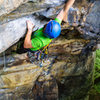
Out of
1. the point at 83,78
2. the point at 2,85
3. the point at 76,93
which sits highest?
the point at 2,85

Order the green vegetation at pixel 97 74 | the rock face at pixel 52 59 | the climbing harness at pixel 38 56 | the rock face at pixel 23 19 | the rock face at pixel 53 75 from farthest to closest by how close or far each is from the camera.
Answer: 1. the green vegetation at pixel 97 74
2. the rock face at pixel 53 75
3. the climbing harness at pixel 38 56
4. the rock face at pixel 52 59
5. the rock face at pixel 23 19

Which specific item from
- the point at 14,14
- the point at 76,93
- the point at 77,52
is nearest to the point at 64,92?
the point at 76,93

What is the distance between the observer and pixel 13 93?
5062mm

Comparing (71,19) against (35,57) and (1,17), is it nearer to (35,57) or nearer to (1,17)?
(35,57)

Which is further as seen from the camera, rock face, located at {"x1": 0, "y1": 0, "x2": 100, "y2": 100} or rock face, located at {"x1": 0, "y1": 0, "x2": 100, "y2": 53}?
rock face, located at {"x1": 0, "y1": 0, "x2": 100, "y2": 100}

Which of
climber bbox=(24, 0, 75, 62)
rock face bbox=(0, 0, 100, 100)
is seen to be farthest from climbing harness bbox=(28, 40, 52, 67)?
climber bbox=(24, 0, 75, 62)

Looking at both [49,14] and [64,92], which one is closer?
[49,14]

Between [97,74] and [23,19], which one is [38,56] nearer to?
[23,19]

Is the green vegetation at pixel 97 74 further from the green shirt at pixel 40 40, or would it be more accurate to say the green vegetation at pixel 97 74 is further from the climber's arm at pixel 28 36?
the climber's arm at pixel 28 36

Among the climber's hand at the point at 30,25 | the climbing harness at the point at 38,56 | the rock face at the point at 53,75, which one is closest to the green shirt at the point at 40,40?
the climber's hand at the point at 30,25

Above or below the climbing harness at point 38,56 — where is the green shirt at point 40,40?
above

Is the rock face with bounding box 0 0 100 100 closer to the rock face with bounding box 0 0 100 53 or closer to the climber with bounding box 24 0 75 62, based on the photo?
the rock face with bounding box 0 0 100 53

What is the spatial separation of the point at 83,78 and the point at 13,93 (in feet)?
10.8

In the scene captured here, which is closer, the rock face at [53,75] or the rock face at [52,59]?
the rock face at [52,59]
